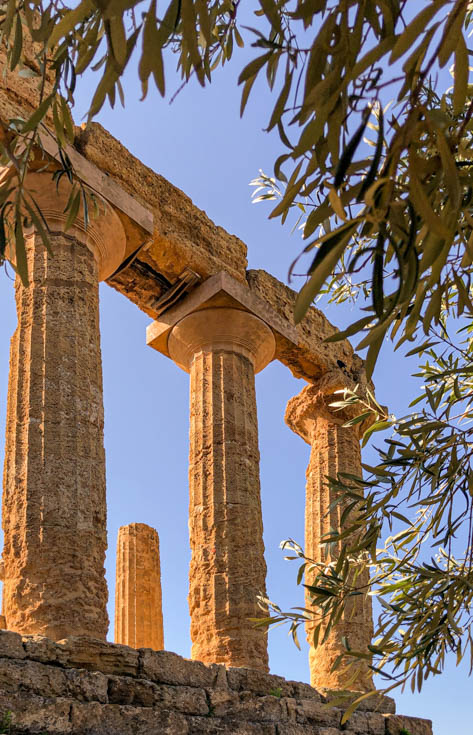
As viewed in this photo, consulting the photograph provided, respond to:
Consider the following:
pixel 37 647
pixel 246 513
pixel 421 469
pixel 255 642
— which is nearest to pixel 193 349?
pixel 246 513

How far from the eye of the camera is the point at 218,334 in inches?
456

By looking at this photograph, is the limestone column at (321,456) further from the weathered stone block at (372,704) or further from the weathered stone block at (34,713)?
the weathered stone block at (34,713)

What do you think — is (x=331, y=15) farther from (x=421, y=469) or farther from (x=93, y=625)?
(x=93, y=625)

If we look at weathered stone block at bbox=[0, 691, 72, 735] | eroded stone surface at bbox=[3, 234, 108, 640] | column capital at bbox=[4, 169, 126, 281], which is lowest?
weathered stone block at bbox=[0, 691, 72, 735]

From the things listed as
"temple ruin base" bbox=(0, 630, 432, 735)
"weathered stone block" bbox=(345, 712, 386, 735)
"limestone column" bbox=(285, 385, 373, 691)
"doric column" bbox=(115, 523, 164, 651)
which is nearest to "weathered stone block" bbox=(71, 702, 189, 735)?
"temple ruin base" bbox=(0, 630, 432, 735)

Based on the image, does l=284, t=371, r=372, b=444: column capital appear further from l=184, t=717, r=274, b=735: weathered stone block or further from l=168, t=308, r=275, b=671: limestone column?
l=184, t=717, r=274, b=735: weathered stone block

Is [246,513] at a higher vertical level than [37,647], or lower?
higher

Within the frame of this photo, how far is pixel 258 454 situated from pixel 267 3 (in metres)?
8.61

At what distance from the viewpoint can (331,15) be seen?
9.75 ft

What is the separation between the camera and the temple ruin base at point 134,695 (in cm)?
638

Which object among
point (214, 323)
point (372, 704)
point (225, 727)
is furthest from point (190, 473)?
point (225, 727)

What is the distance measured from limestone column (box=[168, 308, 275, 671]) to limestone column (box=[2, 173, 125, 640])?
2.36 meters

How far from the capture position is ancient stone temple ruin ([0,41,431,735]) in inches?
287

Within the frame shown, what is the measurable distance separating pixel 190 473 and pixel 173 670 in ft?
11.4
